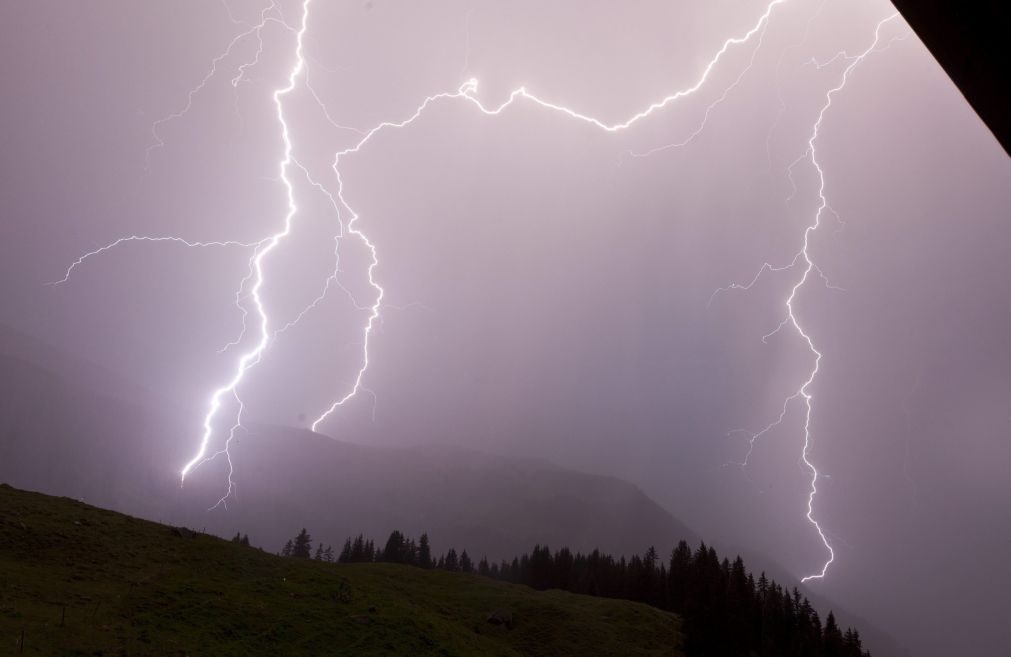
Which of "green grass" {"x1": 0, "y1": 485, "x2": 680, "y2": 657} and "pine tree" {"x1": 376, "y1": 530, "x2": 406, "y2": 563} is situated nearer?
"green grass" {"x1": 0, "y1": 485, "x2": 680, "y2": 657}

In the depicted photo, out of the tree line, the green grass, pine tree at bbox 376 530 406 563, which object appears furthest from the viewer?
pine tree at bbox 376 530 406 563

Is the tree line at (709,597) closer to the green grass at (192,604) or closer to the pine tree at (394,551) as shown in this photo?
the pine tree at (394,551)

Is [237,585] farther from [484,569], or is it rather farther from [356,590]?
[484,569]

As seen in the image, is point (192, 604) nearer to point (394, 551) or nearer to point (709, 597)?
point (709, 597)

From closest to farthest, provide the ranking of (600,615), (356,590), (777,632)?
(356,590) → (600,615) → (777,632)

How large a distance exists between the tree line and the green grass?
770cm

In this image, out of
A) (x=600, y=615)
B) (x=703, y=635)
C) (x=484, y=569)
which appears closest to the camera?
(x=703, y=635)

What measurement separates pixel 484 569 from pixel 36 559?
8852cm

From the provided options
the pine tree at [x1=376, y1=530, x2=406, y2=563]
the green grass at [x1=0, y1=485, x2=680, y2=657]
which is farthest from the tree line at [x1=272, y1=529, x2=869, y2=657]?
the green grass at [x1=0, y1=485, x2=680, y2=657]

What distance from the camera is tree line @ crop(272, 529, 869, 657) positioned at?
39969 mm

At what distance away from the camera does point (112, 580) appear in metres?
21.5

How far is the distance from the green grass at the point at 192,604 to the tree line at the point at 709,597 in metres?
7.70

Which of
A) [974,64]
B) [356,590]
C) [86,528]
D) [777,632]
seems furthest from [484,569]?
[974,64]

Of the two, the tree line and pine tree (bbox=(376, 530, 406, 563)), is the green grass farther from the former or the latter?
pine tree (bbox=(376, 530, 406, 563))
